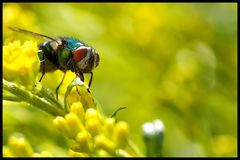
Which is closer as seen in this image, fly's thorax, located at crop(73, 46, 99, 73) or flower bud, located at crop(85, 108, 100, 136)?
flower bud, located at crop(85, 108, 100, 136)

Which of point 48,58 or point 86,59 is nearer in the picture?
point 86,59

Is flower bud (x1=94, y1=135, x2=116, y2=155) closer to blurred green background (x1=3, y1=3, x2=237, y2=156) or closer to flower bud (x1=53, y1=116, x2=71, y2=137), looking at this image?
flower bud (x1=53, y1=116, x2=71, y2=137)

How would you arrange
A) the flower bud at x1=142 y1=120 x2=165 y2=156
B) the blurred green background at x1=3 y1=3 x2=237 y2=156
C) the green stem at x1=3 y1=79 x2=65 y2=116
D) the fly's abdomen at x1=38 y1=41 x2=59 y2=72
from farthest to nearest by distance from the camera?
the blurred green background at x1=3 y1=3 x2=237 y2=156, the fly's abdomen at x1=38 y1=41 x2=59 y2=72, the flower bud at x1=142 y1=120 x2=165 y2=156, the green stem at x1=3 y1=79 x2=65 y2=116

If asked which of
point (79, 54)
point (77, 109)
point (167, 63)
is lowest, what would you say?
point (77, 109)

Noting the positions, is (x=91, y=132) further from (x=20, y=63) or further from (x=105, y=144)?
(x=20, y=63)

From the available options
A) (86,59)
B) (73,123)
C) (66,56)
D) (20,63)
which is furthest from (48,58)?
(73,123)

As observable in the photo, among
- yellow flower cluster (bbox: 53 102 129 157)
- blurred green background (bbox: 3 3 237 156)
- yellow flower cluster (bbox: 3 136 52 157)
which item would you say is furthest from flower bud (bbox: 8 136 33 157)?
blurred green background (bbox: 3 3 237 156)

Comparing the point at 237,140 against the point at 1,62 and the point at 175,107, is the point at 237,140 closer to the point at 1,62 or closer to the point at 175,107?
the point at 175,107

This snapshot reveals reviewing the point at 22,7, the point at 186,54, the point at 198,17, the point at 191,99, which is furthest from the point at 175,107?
the point at 22,7

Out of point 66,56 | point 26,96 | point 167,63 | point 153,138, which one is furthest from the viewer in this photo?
point 167,63
